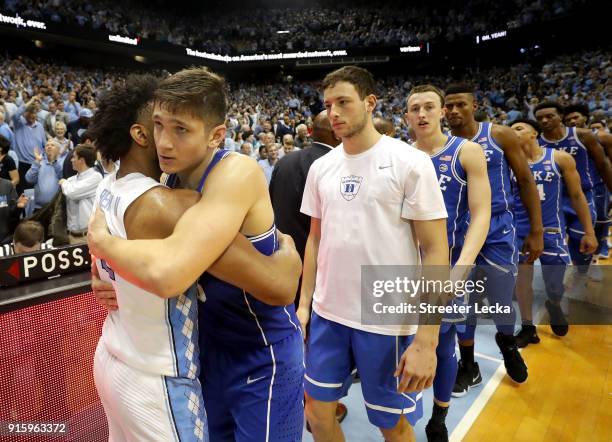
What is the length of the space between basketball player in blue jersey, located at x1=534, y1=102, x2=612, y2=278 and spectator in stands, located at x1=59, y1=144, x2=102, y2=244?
4867 millimetres

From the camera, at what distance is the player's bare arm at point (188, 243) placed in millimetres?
1063

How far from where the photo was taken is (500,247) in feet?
10.6

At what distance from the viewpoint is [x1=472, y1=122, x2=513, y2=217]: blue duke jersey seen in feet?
10.5

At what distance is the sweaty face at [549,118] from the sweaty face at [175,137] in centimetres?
480

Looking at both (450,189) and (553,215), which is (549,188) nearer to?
(553,215)

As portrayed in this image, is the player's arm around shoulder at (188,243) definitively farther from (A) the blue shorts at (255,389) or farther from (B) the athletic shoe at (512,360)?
(B) the athletic shoe at (512,360)

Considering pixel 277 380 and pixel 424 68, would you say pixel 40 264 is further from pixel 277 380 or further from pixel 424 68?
pixel 424 68

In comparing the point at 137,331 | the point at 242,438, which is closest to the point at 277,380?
the point at 242,438

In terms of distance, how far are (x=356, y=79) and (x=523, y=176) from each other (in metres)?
1.90

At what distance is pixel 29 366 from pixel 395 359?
1.67 meters

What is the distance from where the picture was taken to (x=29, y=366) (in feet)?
6.52

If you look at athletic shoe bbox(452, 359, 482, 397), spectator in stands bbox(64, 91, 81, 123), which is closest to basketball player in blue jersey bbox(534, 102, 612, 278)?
athletic shoe bbox(452, 359, 482, 397)

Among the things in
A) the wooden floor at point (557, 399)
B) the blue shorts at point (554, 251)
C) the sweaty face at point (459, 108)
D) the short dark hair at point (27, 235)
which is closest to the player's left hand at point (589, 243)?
the blue shorts at point (554, 251)

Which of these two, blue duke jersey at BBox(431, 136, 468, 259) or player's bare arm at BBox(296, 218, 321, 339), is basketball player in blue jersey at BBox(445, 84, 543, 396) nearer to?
blue duke jersey at BBox(431, 136, 468, 259)
